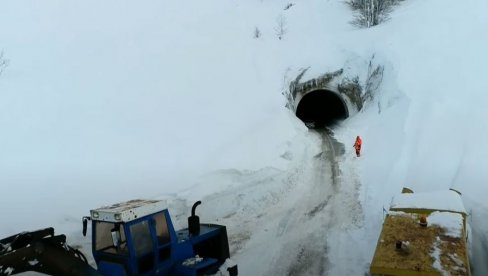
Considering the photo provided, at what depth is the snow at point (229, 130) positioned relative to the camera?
1205 cm

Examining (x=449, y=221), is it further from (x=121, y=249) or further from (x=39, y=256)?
(x=39, y=256)

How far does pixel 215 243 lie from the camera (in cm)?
934

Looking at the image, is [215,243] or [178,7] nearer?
[215,243]

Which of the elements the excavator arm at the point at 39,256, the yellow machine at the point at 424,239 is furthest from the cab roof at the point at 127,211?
the yellow machine at the point at 424,239

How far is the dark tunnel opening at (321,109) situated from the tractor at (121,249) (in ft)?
86.1

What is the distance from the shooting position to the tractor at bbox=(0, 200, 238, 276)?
6.10 metres

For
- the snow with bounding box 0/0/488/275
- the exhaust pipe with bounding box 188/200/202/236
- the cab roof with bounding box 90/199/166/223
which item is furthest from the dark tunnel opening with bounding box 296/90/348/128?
the cab roof with bounding box 90/199/166/223

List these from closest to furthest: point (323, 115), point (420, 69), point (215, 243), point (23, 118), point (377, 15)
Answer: point (215, 243) < point (23, 118) < point (420, 69) < point (377, 15) < point (323, 115)

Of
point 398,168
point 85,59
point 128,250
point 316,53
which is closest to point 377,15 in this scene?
point 316,53

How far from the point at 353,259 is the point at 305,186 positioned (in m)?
6.40

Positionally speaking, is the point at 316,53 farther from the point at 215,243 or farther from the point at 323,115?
the point at 215,243

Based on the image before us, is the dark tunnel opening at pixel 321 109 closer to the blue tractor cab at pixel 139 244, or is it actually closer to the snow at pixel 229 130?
the snow at pixel 229 130

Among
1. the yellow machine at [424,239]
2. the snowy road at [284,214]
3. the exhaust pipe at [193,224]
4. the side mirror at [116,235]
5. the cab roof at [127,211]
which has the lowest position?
the snowy road at [284,214]

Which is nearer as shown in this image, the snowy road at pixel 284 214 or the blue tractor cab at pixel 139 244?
the blue tractor cab at pixel 139 244
